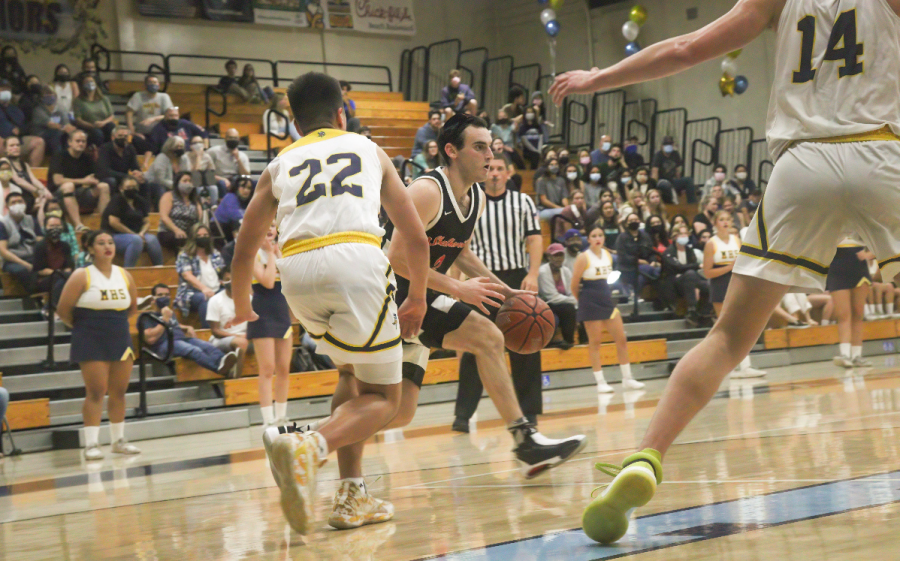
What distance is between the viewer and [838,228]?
2.81m

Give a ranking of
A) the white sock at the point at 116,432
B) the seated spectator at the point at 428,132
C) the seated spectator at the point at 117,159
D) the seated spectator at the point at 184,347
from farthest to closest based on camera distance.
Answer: the seated spectator at the point at 428,132
the seated spectator at the point at 117,159
the seated spectator at the point at 184,347
the white sock at the point at 116,432

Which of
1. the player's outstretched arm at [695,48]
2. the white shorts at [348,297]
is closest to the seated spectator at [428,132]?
the white shorts at [348,297]

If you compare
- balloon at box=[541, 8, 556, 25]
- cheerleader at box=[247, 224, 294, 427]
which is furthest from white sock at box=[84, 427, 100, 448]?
balloon at box=[541, 8, 556, 25]

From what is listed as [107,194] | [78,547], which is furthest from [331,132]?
[107,194]

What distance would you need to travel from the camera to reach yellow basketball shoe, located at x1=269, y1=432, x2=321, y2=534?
289 cm

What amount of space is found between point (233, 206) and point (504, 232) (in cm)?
601

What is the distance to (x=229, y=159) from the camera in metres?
13.5

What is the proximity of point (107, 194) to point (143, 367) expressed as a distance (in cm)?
367

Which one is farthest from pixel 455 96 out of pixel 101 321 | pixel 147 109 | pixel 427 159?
pixel 101 321

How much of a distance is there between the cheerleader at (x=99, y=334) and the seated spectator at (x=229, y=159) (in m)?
5.65

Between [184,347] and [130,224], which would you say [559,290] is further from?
[130,224]

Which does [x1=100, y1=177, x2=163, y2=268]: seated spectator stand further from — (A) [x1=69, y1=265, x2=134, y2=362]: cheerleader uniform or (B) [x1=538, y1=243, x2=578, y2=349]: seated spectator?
(B) [x1=538, y1=243, x2=578, y2=349]: seated spectator

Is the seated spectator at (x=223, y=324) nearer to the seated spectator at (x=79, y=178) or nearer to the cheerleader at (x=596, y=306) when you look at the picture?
the seated spectator at (x=79, y=178)

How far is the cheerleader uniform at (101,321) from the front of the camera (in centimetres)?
749
